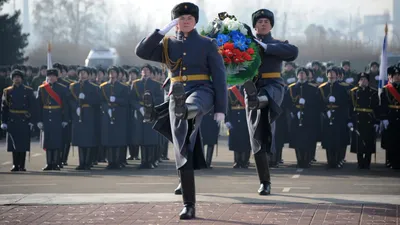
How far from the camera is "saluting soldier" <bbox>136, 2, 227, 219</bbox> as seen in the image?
9.23 meters

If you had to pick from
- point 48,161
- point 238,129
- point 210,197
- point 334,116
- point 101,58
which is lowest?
point 48,161

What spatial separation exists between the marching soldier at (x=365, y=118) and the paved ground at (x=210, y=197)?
408 millimetres

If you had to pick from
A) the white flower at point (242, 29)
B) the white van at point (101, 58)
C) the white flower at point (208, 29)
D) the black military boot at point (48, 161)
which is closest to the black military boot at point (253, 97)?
the white flower at point (242, 29)

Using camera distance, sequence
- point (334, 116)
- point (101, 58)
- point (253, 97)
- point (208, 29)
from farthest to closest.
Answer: point (101, 58) < point (334, 116) < point (208, 29) < point (253, 97)

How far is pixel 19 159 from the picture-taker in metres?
16.5

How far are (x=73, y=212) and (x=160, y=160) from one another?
28.4 ft

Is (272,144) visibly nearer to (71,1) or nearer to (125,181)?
(125,181)

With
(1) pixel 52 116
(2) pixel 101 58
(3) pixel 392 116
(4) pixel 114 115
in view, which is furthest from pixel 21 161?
(2) pixel 101 58

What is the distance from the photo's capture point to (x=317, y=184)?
13.1 m

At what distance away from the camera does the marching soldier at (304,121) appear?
54.5 feet

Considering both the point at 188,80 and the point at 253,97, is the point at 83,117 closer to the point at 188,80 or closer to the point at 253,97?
the point at 253,97

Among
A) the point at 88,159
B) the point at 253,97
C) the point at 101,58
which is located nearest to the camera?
the point at 253,97

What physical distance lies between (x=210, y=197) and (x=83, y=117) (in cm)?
679

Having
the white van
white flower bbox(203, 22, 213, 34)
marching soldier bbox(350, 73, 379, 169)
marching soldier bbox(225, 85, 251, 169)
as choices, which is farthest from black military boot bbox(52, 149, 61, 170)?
the white van
